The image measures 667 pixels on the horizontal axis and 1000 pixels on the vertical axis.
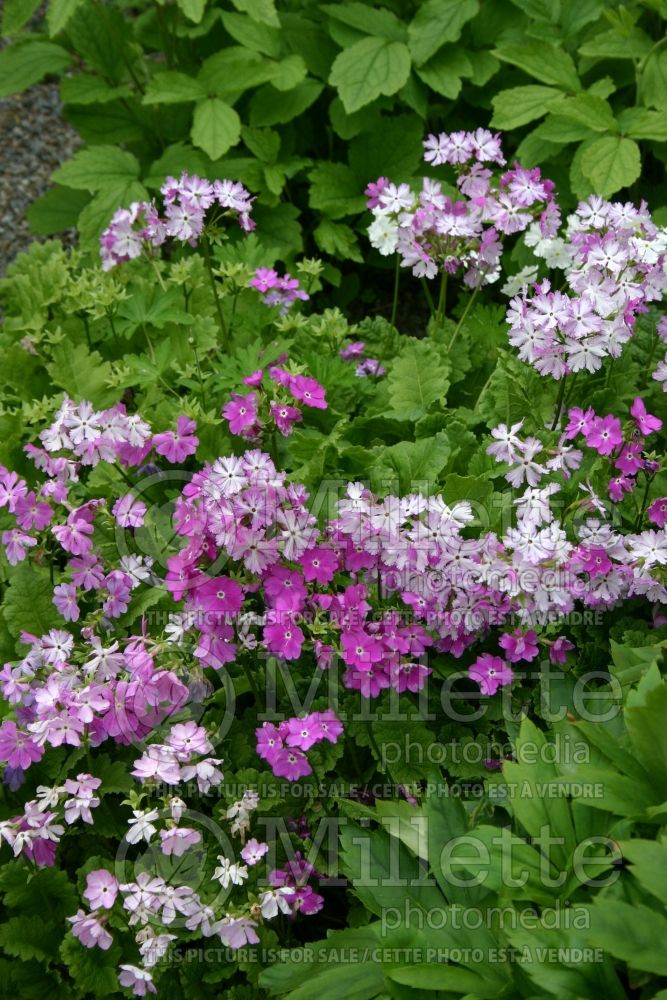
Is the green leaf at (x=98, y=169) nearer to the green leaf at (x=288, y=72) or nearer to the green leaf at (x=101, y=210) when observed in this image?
the green leaf at (x=101, y=210)

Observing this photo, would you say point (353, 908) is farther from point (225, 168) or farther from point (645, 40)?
point (645, 40)

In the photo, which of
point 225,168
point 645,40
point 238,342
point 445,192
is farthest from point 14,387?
point 645,40

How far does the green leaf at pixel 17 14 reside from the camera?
11.8ft

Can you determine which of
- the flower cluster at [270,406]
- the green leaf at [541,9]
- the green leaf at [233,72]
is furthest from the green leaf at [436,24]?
the flower cluster at [270,406]

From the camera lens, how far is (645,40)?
344 centimetres

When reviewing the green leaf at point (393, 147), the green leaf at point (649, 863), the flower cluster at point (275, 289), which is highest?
the green leaf at point (393, 147)

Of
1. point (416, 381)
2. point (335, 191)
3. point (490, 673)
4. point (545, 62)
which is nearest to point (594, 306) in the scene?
point (416, 381)

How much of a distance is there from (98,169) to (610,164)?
170cm

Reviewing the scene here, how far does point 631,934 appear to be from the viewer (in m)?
1.46

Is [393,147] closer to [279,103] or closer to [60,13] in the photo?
[279,103]

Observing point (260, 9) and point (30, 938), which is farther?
point (260, 9)

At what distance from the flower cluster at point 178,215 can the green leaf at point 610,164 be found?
3.50 ft

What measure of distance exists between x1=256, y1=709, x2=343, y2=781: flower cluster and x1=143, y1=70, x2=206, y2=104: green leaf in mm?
2346

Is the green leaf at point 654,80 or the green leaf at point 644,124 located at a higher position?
the green leaf at point 654,80
